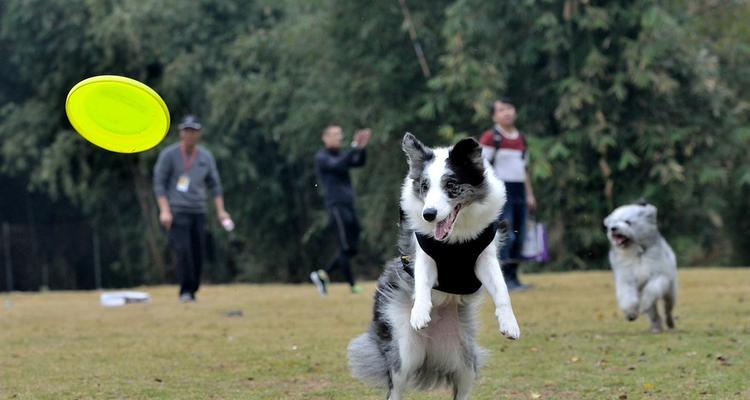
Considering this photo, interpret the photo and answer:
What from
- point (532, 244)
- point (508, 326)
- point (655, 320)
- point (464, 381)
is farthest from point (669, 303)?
point (508, 326)

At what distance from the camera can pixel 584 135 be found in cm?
2409

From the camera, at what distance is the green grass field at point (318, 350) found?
716 cm

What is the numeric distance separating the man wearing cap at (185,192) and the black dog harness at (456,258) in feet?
25.2

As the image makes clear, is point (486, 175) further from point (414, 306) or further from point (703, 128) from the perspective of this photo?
point (703, 128)

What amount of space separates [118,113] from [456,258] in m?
3.73

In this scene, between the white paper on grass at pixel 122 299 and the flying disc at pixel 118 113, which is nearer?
the flying disc at pixel 118 113

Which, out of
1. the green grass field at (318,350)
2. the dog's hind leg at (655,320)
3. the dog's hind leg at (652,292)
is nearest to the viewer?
the green grass field at (318,350)

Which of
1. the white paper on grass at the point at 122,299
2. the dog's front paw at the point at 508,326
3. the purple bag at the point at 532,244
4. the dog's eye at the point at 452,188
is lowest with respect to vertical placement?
the white paper on grass at the point at 122,299

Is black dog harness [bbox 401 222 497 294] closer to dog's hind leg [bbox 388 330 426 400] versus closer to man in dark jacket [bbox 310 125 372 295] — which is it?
dog's hind leg [bbox 388 330 426 400]

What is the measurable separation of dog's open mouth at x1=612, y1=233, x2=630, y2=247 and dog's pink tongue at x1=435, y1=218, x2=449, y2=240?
4338 mm

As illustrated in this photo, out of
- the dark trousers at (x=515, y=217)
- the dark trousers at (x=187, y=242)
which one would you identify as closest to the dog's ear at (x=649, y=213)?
the dark trousers at (x=515, y=217)

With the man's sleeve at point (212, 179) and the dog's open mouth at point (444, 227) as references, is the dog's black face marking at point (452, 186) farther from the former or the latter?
the man's sleeve at point (212, 179)

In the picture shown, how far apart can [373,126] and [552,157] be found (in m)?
5.14

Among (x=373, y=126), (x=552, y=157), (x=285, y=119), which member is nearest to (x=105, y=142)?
(x=552, y=157)
